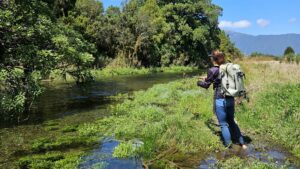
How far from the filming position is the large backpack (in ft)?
32.2

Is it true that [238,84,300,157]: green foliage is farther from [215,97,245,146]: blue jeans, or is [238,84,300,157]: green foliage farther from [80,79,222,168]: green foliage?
[80,79,222,168]: green foliage

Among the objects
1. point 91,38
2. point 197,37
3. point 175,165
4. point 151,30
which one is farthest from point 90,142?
point 197,37

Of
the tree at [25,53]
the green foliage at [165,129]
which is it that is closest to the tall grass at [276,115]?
the green foliage at [165,129]

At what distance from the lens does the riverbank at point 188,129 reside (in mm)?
9406

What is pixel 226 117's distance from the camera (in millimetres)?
10266

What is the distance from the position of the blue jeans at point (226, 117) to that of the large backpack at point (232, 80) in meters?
0.27

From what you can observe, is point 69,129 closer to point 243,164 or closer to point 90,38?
point 243,164

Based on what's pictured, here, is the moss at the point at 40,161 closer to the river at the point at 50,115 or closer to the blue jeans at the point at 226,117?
the river at the point at 50,115

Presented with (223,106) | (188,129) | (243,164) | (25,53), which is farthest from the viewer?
(25,53)

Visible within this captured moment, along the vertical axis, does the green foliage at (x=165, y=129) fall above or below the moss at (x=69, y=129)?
above

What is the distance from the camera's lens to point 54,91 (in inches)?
1046

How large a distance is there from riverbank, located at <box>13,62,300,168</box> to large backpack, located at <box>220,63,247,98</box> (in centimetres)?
143

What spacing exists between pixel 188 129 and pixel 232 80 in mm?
2048

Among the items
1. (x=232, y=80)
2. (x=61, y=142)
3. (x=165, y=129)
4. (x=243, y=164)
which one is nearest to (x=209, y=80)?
(x=232, y=80)
